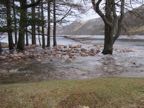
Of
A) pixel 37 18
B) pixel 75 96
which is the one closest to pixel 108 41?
pixel 37 18

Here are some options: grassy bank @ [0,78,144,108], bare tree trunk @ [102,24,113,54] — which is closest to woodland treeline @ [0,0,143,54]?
bare tree trunk @ [102,24,113,54]

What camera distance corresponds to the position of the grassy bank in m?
6.98

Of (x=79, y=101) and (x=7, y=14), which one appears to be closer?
(x=79, y=101)

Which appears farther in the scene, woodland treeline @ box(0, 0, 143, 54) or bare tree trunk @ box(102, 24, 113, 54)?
bare tree trunk @ box(102, 24, 113, 54)

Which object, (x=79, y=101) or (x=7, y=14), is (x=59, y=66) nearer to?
(x=7, y=14)

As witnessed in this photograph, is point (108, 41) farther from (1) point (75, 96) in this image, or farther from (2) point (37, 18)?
(1) point (75, 96)

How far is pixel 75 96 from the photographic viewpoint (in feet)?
23.9

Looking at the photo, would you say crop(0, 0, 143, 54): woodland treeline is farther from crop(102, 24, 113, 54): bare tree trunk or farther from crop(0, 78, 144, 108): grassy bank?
crop(0, 78, 144, 108): grassy bank

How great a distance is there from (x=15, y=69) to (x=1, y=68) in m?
0.79

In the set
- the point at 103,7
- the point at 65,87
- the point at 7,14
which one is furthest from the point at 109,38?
the point at 65,87

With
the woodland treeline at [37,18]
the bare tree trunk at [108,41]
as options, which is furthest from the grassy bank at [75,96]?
the bare tree trunk at [108,41]

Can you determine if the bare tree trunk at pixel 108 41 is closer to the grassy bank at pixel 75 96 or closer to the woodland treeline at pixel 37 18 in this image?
the woodland treeline at pixel 37 18

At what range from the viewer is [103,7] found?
22234 millimetres

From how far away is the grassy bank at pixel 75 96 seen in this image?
6.98 m
